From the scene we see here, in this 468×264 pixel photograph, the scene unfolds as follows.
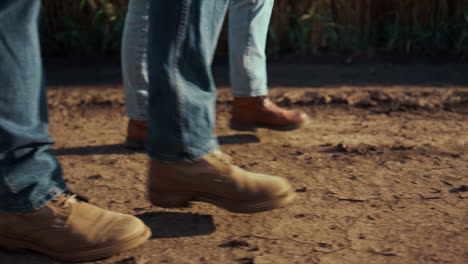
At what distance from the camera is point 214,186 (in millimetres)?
1271

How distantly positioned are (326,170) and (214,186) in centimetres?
55

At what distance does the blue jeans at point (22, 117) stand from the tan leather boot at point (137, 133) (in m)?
0.80

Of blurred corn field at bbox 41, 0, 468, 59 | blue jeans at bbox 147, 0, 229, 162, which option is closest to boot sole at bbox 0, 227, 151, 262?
blue jeans at bbox 147, 0, 229, 162

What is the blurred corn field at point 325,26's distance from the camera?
3348mm

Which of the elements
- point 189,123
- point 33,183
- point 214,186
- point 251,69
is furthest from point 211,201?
point 251,69

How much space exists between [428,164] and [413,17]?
196 centimetres

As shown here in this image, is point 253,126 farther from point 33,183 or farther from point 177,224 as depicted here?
point 33,183

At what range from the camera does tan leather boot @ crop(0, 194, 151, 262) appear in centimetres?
113

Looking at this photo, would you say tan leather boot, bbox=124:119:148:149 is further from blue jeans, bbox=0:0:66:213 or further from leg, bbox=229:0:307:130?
blue jeans, bbox=0:0:66:213

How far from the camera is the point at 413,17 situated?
11.1 ft

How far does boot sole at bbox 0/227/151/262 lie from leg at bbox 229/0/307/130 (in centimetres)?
97

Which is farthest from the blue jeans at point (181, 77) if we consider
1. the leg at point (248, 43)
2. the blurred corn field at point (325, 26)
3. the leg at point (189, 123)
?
the blurred corn field at point (325, 26)

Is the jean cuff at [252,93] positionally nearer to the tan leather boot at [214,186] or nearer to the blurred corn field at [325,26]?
the tan leather boot at [214,186]

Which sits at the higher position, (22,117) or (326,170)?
(22,117)
